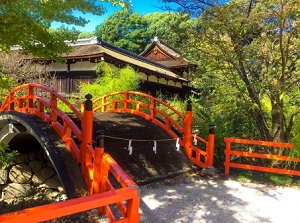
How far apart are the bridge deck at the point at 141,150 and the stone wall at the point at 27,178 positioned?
239 centimetres

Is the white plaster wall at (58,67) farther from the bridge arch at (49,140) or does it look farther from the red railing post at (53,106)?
the red railing post at (53,106)

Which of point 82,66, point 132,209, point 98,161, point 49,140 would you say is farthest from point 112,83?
point 132,209

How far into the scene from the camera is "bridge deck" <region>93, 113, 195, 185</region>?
6.16 metres

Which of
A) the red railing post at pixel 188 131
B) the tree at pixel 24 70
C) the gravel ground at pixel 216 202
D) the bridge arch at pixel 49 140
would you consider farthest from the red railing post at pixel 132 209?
the tree at pixel 24 70

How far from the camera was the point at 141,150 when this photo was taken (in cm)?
693

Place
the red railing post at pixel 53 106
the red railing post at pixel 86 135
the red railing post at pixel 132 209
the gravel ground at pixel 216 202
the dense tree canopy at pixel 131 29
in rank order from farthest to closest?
the dense tree canopy at pixel 131 29 → the red railing post at pixel 53 106 → the red railing post at pixel 86 135 → the gravel ground at pixel 216 202 → the red railing post at pixel 132 209

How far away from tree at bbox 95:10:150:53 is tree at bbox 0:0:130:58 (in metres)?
35.2

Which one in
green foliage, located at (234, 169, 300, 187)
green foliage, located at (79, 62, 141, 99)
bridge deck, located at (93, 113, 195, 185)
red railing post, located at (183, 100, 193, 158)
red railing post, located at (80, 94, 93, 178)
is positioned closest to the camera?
red railing post, located at (80, 94, 93, 178)

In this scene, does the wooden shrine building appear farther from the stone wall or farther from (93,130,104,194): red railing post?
(93,130,104,194): red railing post

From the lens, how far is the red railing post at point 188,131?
7559mm

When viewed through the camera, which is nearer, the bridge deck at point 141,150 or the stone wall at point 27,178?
the bridge deck at point 141,150

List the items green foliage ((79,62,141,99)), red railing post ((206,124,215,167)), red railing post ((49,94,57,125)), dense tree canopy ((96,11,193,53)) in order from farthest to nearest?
dense tree canopy ((96,11,193,53)) < green foliage ((79,62,141,99)) < red railing post ((206,124,215,167)) < red railing post ((49,94,57,125))

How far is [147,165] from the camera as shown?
645 centimetres

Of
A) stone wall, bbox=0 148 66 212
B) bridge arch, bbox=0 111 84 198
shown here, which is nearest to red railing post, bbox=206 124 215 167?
bridge arch, bbox=0 111 84 198
